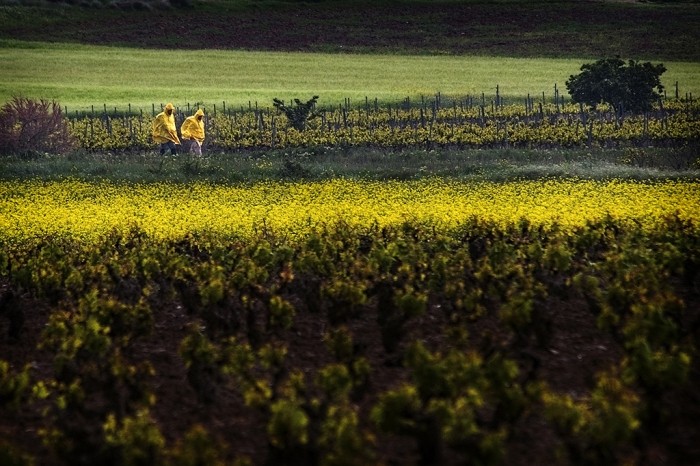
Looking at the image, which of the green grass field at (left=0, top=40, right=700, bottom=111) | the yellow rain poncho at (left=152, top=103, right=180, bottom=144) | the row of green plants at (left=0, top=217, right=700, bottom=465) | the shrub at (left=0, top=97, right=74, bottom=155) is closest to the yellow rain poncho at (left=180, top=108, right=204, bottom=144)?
the yellow rain poncho at (left=152, top=103, right=180, bottom=144)

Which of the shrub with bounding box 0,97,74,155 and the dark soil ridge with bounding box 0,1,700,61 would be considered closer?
the shrub with bounding box 0,97,74,155

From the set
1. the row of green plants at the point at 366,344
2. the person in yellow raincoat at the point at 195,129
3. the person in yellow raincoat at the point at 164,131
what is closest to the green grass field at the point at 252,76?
the person in yellow raincoat at the point at 164,131

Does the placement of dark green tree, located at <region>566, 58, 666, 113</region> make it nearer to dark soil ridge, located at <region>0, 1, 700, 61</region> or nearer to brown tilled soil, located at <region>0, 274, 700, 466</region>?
dark soil ridge, located at <region>0, 1, 700, 61</region>

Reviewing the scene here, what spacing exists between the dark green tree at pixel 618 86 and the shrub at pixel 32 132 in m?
25.2

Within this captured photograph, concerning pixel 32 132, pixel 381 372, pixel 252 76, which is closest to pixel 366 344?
pixel 381 372

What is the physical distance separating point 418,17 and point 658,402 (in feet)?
281

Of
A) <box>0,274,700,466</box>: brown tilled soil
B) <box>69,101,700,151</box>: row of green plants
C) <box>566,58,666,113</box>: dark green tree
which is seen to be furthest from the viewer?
<box>566,58,666,113</box>: dark green tree

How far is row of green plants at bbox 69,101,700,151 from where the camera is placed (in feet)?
148

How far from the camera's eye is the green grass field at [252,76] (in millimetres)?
64625

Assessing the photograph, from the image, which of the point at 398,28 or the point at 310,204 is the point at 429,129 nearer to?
the point at 310,204

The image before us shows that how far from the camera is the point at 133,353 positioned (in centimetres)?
1466

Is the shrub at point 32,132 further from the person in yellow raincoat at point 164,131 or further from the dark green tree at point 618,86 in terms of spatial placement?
the dark green tree at point 618,86

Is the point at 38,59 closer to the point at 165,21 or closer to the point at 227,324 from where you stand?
the point at 165,21

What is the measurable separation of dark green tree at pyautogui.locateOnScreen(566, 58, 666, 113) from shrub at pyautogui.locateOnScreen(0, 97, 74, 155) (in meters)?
25.2
